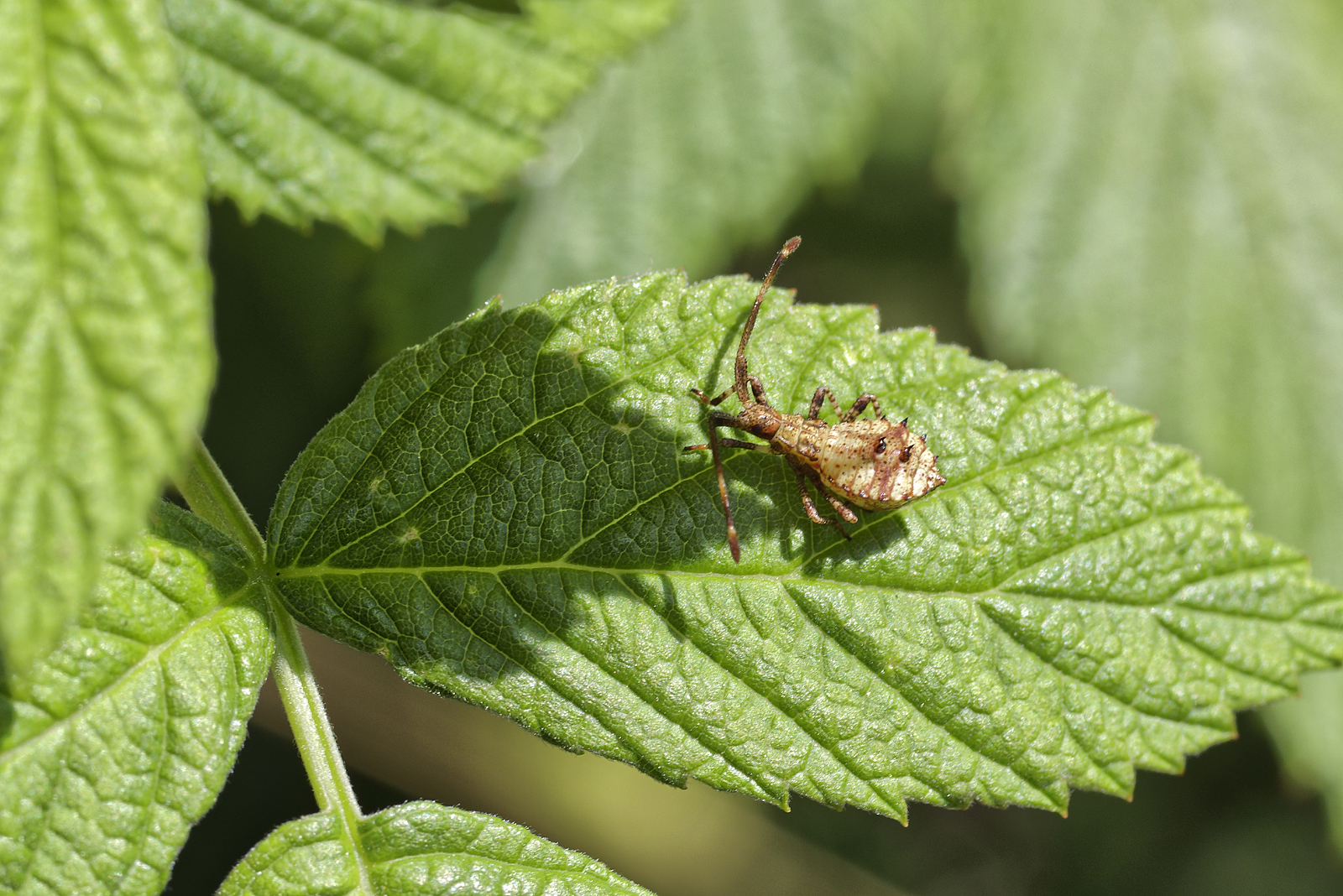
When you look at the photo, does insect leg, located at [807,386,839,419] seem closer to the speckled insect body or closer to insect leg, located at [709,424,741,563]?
the speckled insect body

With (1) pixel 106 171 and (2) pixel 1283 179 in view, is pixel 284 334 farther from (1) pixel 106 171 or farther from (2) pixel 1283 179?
(2) pixel 1283 179

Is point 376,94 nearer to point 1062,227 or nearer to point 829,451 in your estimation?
point 829,451

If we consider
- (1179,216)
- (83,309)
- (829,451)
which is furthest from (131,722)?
(1179,216)

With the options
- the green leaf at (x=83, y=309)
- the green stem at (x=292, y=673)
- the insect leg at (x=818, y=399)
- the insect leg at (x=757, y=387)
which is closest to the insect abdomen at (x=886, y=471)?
the insect leg at (x=818, y=399)

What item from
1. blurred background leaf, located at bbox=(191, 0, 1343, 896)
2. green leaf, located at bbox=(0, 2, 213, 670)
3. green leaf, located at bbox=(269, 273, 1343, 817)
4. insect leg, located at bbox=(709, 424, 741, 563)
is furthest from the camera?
blurred background leaf, located at bbox=(191, 0, 1343, 896)

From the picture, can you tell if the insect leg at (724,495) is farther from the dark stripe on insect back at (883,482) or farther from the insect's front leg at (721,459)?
the dark stripe on insect back at (883,482)

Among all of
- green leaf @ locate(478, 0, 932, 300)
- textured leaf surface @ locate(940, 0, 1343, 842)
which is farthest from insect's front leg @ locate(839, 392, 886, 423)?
textured leaf surface @ locate(940, 0, 1343, 842)
